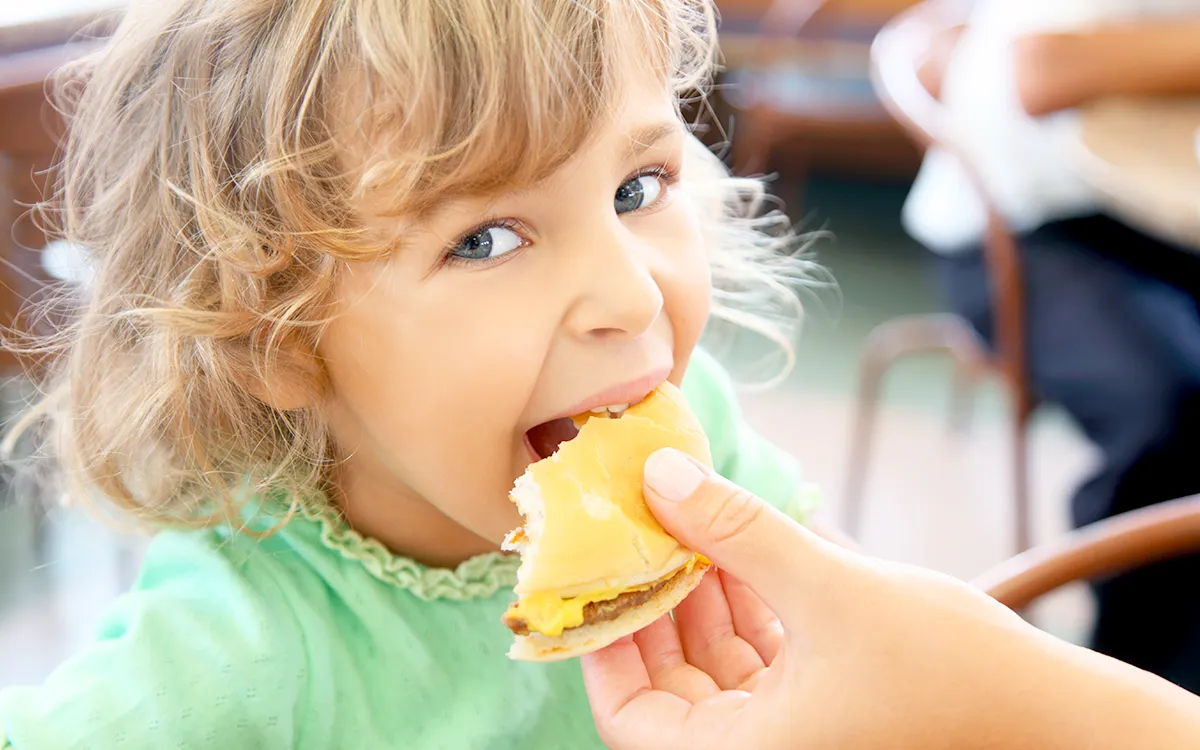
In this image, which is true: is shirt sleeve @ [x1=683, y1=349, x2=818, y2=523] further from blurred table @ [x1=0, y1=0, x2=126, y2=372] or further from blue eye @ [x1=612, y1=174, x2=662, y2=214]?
blurred table @ [x1=0, y1=0, x2=126, y2=372]

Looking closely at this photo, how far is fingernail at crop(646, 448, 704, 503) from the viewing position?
72 centimetres

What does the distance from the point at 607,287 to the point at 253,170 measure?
0.26 metres

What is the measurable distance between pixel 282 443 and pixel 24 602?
157 centimetres

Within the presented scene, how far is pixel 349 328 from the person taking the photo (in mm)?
792

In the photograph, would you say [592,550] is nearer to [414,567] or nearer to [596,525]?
[596,525]

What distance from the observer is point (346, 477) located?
0.93 meters

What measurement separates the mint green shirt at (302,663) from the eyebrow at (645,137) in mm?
387

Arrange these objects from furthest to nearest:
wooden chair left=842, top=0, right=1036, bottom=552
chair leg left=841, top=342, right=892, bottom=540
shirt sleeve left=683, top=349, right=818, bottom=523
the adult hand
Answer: chair leg left=841, top=342, right=892, bottom=540, wooden chair left=842, top=0, right=1036, bottom=552, shirt sleeve left=683, top=349, right=818, bottom=523, the adult hand

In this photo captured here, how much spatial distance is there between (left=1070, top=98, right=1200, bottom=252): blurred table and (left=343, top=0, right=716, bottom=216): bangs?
40.0 inches

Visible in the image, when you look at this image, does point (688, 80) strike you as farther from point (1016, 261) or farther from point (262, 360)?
point (1016, 261)


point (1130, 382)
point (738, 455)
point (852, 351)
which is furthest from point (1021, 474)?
point (852, 351)

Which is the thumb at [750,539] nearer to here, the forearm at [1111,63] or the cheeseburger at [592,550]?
the cheeseburger at [592,550]

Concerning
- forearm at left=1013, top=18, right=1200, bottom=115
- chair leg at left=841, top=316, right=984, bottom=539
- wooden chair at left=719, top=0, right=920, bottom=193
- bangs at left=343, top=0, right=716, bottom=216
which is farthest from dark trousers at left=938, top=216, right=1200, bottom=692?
wooden chair at left=719, top=0, right=920, bottom=193

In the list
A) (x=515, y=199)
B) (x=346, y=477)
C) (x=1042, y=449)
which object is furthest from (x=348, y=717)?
(x=1042, y=449)
